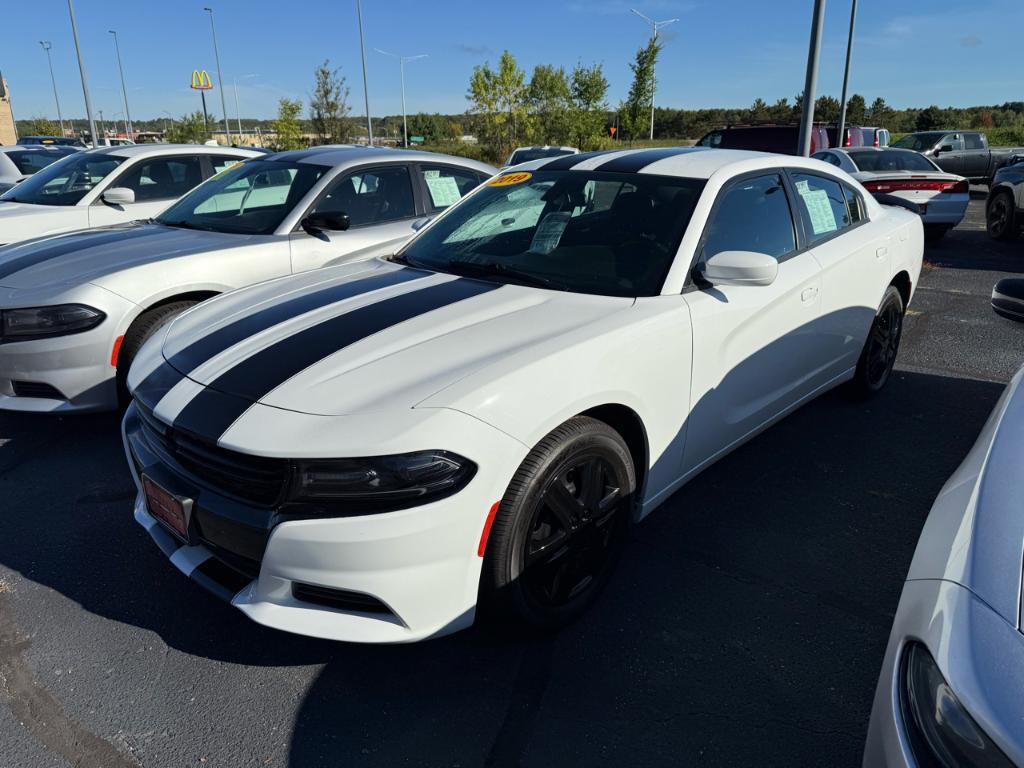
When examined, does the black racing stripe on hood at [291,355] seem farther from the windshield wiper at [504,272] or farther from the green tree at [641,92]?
the green tree at [641,92]

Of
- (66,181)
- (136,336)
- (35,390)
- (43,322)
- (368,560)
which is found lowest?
(35,390)

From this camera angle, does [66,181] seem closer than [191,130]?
Yes

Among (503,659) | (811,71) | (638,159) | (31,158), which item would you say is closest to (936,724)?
(503,659)

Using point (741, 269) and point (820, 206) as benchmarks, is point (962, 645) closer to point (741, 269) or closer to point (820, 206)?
point (741, 269)

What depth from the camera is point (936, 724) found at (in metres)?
1.24

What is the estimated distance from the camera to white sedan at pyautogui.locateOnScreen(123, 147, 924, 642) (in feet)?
6.45

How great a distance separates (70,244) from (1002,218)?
1266 cm

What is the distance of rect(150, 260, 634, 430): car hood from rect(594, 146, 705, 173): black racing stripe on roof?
3.06ft

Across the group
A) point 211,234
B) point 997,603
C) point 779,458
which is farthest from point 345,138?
point 997,603

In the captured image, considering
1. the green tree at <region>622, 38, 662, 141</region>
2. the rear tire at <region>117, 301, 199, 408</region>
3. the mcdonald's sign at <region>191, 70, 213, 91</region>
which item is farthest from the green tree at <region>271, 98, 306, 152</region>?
the rear tire at <region>117, 301, 199, 408</region>

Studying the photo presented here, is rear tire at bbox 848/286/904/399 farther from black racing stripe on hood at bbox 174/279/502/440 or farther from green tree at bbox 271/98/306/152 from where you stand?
green tree at bbox 271/98/306/152

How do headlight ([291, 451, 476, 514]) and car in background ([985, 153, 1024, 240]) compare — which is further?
car in background ([985, 153, 1024, 240])

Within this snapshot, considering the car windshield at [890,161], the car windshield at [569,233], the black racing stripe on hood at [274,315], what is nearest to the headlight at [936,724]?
the car windshield at [569,233]

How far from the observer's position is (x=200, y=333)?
270 centimetres
